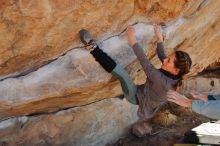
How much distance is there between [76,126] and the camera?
5.79 m

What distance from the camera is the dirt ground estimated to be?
263 inches

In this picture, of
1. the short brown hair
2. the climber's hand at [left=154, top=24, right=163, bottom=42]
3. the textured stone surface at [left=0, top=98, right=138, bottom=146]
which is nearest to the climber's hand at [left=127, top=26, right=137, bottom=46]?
the climber's hand at [left=154, top=24, right=163, bottom=42]

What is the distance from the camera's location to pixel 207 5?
521 centimetres

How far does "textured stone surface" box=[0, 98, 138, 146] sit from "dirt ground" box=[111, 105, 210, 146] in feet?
0.60

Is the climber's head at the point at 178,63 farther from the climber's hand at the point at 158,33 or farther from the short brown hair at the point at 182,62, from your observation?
the climber's hand at the point at 158,33

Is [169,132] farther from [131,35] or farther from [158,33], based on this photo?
[131,35]

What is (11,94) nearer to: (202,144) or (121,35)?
(121,35)

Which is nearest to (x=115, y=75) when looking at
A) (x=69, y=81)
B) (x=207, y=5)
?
(x=69, y=81)

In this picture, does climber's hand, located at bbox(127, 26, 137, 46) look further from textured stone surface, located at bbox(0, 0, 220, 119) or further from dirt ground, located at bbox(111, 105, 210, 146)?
dirt ground, located at bbox(111, 105, 210, 146)

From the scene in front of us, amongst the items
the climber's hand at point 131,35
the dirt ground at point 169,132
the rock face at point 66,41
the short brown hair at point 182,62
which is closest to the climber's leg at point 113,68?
the rock face at point 66,41

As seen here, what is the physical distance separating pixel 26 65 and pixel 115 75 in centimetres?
96

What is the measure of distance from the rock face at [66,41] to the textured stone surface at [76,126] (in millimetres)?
152

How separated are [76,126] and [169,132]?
1903 millimetres

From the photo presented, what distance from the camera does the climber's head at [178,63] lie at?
160 inches
